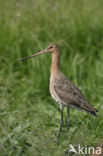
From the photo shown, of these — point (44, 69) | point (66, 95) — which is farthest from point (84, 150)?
point (44, 69)

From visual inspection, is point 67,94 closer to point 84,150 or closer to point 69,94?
point 69,94

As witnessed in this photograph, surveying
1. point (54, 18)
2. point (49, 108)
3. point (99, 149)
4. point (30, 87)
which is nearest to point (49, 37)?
point (54, 18)

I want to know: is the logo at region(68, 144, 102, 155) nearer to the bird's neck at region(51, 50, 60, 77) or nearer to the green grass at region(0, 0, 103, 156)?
the green grass at region(0, 0, 103, 156)

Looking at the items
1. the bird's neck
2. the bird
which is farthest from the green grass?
the bird's neck

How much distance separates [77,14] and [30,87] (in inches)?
89.1

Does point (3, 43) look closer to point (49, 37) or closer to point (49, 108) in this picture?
point (49, 37)

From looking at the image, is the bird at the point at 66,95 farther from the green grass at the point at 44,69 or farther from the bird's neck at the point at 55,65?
the green grass at the point at 44,69

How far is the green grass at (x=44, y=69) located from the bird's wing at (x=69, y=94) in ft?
0.95

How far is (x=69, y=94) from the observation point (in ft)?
17.5

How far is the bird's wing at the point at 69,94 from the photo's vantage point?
205 inches

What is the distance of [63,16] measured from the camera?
8742mm

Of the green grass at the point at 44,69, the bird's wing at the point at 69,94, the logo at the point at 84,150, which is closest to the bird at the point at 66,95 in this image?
the bird's wing at the point at 69,94

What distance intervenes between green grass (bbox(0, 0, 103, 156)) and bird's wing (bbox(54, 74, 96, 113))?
29cm

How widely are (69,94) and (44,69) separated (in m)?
1.99
